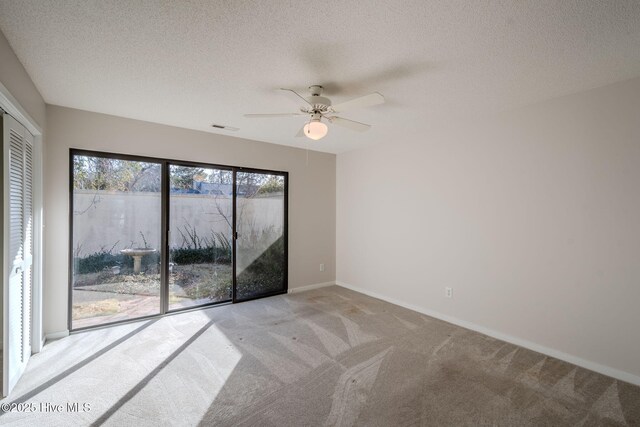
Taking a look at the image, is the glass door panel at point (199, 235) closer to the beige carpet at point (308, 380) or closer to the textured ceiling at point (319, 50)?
the beige carpet at point (308, 380)

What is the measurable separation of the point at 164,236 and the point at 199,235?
44cm

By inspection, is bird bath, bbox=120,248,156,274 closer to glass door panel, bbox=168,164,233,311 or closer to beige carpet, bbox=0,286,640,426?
glass door panel, bbox=168,164,233,311

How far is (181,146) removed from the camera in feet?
12.5

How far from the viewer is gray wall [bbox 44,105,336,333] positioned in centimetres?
305

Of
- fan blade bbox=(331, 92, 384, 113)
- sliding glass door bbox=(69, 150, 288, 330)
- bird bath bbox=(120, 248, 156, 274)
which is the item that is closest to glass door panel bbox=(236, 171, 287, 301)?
sliding glass door bbox=(69, 150, 288, 330)

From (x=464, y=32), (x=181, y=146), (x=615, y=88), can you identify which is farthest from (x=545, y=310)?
(x=181, y=146)

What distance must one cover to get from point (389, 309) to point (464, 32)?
3282mm

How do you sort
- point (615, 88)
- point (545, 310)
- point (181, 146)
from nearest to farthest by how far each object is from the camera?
point (615, 88) < point (545, 310) < point (181, 146)

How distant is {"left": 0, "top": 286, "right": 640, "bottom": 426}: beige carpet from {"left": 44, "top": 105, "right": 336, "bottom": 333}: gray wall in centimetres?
97

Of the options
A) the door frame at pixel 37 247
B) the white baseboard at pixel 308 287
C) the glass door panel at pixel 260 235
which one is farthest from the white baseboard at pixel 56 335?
the white baseboard at pixel 308 287

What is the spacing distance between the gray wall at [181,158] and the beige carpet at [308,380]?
3.18 ft

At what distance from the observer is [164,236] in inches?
145

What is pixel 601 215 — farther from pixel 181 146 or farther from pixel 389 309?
pixel 181 146

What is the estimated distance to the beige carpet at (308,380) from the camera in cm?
194
